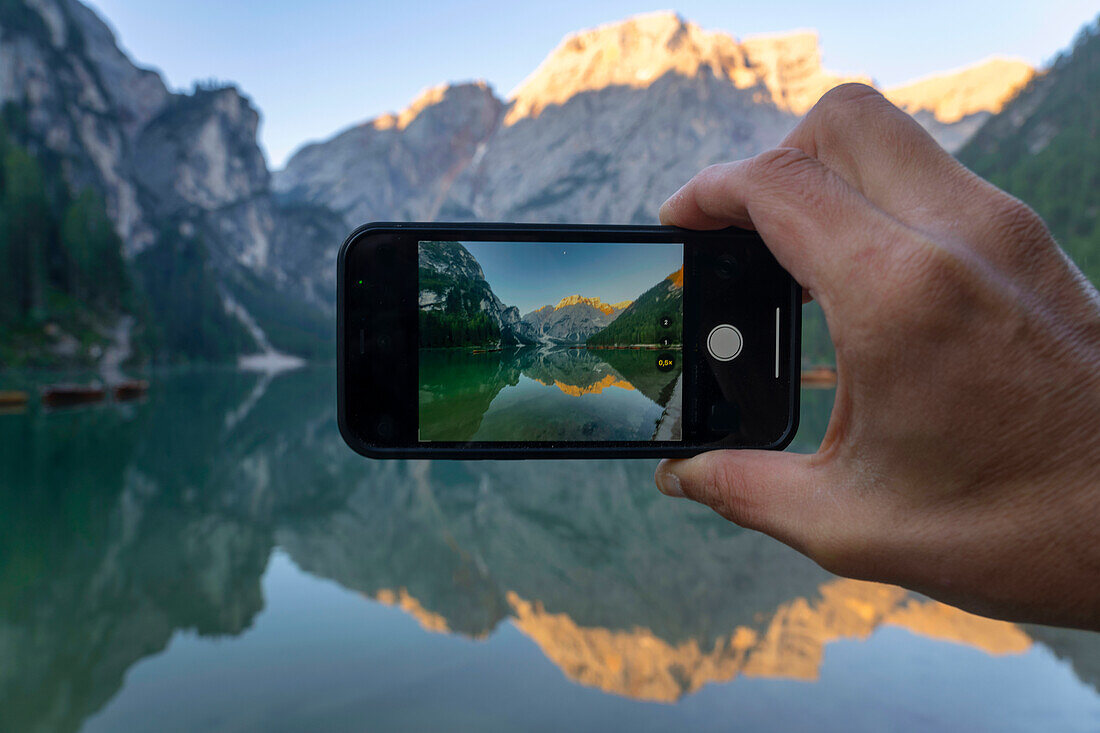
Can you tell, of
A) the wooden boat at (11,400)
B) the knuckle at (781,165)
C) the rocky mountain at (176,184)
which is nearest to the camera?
the knuckle at (781,165)

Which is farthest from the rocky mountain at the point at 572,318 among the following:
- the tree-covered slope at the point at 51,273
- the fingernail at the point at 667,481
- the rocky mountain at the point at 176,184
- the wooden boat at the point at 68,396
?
the rocky mountain at the point at 176,184

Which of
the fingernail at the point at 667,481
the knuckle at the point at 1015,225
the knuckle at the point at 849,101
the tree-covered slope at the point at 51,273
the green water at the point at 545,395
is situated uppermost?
the tree-covered slope at the point at 51,273

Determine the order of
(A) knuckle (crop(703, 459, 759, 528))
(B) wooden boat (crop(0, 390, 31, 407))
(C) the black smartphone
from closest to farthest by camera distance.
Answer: (A) knuckle (crop(703, 459, 759, 528)) → (C) the black smartphone → (B) wooden boat (crop(0, 390, 31, 407))

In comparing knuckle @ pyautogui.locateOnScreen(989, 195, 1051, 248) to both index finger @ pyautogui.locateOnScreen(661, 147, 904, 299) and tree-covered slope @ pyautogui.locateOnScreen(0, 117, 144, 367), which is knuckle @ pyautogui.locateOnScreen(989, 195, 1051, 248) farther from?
tree-covered slope @ pyautogui.locateOnScreen(0, 117, 144, 367)

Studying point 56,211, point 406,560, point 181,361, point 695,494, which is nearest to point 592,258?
point 695,494

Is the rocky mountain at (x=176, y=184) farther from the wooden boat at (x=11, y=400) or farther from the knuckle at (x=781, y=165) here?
the knuckle at (x=781, y=165)

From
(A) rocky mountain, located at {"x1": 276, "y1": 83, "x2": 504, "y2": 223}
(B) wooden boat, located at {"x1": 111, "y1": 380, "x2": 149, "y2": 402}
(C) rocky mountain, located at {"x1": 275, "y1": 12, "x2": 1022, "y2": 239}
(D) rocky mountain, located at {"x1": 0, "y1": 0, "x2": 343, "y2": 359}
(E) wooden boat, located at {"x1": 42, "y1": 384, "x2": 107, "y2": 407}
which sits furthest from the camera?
(A) rocky mountain, located at {"x1": 276, "y1": 83, "x2": 504, "y2": 223}

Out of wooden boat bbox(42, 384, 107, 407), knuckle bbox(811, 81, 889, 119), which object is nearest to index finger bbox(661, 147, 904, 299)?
knuckle bbox(811, 81, 889, 119)
